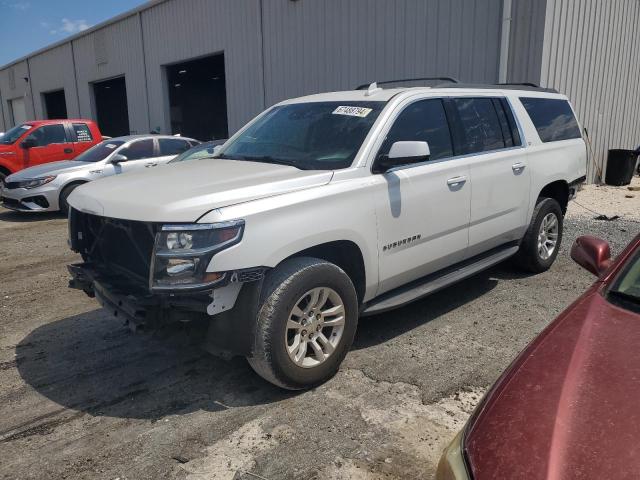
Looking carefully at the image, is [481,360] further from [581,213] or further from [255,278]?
[581,213]

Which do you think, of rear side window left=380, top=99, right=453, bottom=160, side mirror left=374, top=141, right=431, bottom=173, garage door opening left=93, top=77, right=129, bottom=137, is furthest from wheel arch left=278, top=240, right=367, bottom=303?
garage door opening left=93, top=77, right=129, bottom=137

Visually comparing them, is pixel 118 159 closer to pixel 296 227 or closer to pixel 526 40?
pixel 296 227

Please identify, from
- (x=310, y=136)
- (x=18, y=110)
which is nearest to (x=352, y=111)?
(x=310, y=136)

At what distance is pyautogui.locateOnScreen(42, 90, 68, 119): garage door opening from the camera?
31.0m

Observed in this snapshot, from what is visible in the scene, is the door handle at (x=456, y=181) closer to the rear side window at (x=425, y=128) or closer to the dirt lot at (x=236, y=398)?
the rear side window at (x=425, y=128)

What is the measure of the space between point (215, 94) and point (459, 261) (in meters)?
25.0

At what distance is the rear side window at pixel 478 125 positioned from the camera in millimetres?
4434

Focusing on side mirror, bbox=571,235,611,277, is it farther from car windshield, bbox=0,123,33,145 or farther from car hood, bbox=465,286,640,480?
car windshield, bbox=0,123,33,145

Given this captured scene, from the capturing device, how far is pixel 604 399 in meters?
1.66

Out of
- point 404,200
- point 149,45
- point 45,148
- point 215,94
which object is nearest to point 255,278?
point 404,200

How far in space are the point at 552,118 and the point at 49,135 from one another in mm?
11419

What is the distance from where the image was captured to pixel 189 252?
2.80 m

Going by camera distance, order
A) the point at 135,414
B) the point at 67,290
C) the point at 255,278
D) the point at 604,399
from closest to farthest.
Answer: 1. the point at 604,399
2. the point at 255,278
3. the point at 135,414
4. the point at 67,290

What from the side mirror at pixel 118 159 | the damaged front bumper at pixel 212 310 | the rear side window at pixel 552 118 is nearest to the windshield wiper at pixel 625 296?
the damaged front bumper at pixel 212 310
